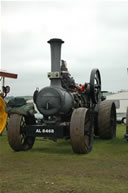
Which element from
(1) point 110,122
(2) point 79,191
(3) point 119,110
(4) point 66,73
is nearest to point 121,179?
(2) point 79,191

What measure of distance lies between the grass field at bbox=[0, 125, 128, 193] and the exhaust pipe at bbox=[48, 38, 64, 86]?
1629mm

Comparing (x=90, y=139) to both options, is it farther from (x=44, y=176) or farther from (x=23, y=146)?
(x=44, y=176)

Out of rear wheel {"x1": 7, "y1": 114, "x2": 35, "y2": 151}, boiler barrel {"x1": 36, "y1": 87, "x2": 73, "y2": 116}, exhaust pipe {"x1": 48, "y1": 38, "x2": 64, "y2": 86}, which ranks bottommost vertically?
rear wheel {"x1": 7, "y1": 114, "x2": 35, "y2": 151}

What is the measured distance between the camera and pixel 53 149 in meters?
6.73

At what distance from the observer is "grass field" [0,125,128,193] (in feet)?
11.8

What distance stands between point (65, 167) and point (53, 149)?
196 centimetres

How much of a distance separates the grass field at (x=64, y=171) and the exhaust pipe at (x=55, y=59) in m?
1.63

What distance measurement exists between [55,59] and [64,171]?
2841mm

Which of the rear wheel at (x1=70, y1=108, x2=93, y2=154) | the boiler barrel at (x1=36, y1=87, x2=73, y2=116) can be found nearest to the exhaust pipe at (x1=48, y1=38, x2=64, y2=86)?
the boiler barrel at (x1=36, y1=87, x2=73, y2=116)

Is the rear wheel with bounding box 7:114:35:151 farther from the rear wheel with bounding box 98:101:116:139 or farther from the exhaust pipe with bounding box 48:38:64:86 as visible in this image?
the rear wheel with bounding box 98:101:116:139

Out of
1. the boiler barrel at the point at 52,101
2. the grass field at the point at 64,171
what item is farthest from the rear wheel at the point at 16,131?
the boiler barrel at the point at 52,101

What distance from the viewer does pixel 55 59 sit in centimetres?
652

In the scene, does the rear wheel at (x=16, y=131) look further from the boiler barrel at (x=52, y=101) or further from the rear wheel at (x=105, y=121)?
the rear wheel at (x=105, y=121)

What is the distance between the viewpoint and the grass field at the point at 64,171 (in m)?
3.61
